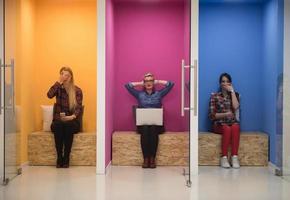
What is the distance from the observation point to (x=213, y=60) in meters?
6.20

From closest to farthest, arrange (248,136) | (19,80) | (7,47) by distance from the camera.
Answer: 1. (7,47)
2. (19,80)
3. (248,136)

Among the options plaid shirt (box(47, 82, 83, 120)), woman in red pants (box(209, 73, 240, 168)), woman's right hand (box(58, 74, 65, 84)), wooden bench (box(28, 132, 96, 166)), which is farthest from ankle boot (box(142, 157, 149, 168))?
woman's right hand (box(58, 74, 65, 84))

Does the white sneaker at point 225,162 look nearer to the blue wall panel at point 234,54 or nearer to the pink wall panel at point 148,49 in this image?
the blue wall panel at point 234,54

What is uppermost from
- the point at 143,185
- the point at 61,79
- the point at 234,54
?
the point at 234,54

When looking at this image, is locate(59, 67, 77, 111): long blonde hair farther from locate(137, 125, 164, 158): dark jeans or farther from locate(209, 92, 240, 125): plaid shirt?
locate(209, 92, 240, 125): plaid shirt

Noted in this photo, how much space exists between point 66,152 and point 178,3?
2717 millimetres

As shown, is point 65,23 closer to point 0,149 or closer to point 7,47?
point 7,47

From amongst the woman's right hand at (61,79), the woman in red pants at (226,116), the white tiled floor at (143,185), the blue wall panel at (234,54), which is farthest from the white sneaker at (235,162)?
the woman's right hand at (61,79)

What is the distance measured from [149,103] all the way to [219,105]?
990 millimetres

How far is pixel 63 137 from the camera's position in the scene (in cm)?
557

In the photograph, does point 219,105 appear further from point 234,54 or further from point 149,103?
point 149,103

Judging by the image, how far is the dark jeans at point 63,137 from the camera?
5.55 metres

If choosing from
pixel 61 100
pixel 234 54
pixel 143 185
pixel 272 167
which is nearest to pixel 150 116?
pixel 61 100

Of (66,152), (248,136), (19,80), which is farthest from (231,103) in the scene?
(19,80)
